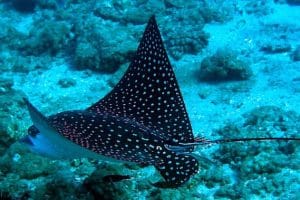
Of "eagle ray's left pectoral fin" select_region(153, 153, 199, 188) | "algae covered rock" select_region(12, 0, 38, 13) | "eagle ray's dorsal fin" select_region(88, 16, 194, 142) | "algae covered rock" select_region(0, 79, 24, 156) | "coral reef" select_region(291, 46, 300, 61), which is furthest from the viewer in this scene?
"algae covered rock" select_region(12, 0, 38, 13)

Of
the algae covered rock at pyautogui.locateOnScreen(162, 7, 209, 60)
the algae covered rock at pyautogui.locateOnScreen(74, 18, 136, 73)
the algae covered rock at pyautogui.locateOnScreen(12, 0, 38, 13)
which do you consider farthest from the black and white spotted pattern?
the algae covered rock at pyautogui.locateOnScreen(12, 0, 38, 13)

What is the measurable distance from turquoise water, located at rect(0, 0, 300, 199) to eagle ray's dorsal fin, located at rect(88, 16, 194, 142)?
0.78m

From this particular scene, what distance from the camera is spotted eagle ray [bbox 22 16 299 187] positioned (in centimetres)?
341

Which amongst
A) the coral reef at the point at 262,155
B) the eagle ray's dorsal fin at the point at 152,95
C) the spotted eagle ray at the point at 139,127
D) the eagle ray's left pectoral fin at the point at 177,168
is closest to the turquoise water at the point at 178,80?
the coral reef at the point at 262,155

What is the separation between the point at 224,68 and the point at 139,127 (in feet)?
18.3

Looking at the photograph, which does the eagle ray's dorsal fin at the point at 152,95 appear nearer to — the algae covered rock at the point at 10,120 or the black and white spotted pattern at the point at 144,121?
the black and white spotted pattern at the point at 144,121

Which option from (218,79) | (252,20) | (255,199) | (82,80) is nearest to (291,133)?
(255,199)

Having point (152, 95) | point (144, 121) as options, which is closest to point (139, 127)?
point (144, 121)

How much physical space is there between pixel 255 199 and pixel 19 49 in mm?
8786

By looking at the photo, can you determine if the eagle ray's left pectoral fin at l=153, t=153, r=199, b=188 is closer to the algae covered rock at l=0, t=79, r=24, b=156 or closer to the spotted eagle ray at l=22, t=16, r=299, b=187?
the spotted eagle ray at l=22, t=16, r=299, b=187

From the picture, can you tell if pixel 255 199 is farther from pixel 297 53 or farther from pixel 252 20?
pixel 252 20

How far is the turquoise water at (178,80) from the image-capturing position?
4859mm

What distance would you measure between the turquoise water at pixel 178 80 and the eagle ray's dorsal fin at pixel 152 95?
0.78 metres

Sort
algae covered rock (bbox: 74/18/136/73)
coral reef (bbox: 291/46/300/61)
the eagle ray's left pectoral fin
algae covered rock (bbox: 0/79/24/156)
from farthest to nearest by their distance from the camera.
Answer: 1. coral reef (bbox: 291/46/300/61)
2. algae covered rock (bbox: 74/18/136/73)
3. algae covered rock (bbox: 0/79/24/156)
4. the eagle ray's left pectoral fin
